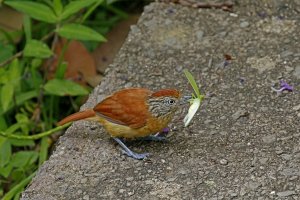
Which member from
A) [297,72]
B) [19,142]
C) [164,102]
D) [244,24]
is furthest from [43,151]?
[297,72]

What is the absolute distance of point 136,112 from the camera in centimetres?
412

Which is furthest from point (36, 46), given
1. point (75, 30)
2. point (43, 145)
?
point (43, 145)

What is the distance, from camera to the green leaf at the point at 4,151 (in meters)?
4.81

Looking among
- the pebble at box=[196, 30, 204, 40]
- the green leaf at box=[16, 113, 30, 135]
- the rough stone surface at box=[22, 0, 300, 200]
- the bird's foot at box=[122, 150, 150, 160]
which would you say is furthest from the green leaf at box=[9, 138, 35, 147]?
the pebble at box=[196, 30, 204, 40]

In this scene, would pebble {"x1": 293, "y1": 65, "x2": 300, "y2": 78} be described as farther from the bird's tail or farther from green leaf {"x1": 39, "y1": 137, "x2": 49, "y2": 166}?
green leaf {"x1": 39, "y1": 137, "x2": 49, "y2": 166}

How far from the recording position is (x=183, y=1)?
5.33 meters

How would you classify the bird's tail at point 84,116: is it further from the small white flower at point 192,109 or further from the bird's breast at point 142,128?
the small white flower at point 192,109

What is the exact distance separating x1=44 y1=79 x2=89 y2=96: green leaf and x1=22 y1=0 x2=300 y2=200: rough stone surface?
37 cm

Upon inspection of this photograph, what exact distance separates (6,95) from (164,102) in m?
1.35

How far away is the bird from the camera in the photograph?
4.09m

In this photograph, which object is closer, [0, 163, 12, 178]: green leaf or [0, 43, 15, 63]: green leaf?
[0, 163, 12, 178]: green leaf

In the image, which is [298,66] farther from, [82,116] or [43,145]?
[43,145]

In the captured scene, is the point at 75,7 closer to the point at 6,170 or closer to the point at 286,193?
the point at 6,170

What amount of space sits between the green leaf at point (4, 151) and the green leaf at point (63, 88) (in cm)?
47
